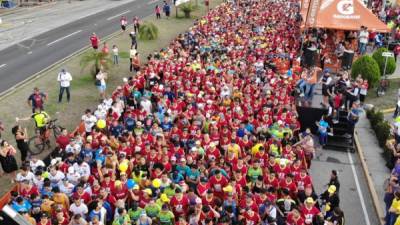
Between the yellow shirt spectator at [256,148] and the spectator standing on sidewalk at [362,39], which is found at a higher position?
the spectator standing on sidewalk at [362,39]

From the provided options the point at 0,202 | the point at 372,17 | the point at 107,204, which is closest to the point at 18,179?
the point at 0,202

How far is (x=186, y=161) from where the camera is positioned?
A: 11906mm

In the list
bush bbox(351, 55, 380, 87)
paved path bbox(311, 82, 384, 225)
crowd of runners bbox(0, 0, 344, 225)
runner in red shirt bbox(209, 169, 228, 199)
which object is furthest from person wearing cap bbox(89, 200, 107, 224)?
bush bbox(351, 55, 380, 87)

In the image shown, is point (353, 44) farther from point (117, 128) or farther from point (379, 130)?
point (117, 128)

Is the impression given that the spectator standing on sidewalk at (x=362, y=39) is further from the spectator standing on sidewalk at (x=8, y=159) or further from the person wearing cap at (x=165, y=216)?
the spectator standing on sidewalk at (x=8, y=159)

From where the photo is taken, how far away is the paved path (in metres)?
13.0

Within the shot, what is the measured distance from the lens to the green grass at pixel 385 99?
2052cm

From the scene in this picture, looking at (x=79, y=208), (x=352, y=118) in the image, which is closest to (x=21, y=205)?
(x=79, y=208)

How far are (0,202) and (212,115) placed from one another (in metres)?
6.81

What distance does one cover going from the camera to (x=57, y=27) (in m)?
37.4

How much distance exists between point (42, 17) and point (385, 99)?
3205cm

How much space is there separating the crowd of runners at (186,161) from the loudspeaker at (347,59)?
527 cm

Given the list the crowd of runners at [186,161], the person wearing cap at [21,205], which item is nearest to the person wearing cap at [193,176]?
the crowd of runners at [186,161]

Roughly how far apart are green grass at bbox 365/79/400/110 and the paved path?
4.25 m
